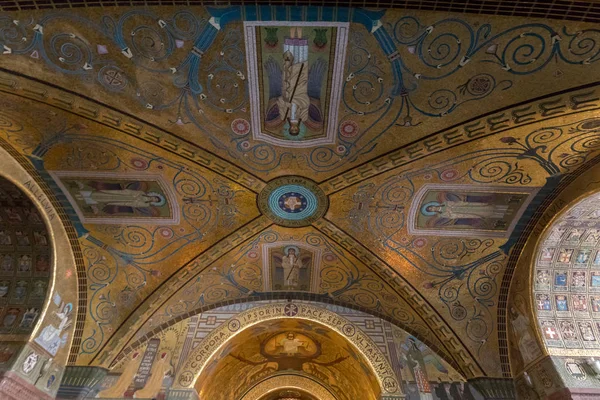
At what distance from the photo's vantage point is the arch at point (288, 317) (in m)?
9.06

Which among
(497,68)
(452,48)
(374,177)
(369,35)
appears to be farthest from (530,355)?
(369,35)

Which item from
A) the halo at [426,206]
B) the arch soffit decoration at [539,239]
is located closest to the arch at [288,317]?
the arch soffit decoration at [539,239]

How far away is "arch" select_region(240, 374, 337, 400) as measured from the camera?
1334cm

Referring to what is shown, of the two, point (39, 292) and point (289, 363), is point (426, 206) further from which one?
point (39, 292)

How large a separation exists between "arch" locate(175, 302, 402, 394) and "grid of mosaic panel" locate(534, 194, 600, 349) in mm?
3825

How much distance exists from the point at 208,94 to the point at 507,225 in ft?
22.2

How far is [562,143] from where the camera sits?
6.21 m

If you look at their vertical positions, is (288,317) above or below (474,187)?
below

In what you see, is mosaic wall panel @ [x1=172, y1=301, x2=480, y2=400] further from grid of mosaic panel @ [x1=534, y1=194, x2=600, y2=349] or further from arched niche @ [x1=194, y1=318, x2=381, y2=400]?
grid of mosaic panel @ [x1=534, y1=194, x2=600, y2=349]

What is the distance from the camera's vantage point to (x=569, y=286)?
8.12m

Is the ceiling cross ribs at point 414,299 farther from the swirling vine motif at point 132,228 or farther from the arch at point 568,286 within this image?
the swirling vine motif at point 132,228

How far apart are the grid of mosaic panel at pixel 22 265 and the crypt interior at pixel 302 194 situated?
0.17ft

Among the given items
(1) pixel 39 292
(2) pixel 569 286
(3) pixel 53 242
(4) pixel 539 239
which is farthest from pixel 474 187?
(1) pixel 39 292

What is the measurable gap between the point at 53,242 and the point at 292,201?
5224 mm
